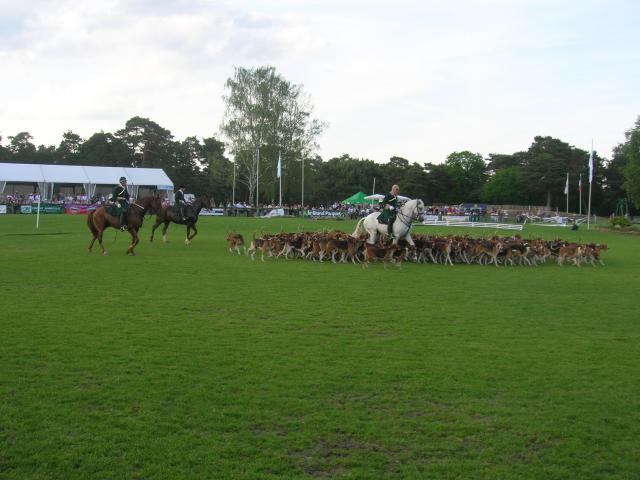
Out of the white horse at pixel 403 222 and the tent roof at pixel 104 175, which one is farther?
the tent roof at pixel 104 175

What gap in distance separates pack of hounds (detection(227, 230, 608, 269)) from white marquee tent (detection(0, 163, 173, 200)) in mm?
40910

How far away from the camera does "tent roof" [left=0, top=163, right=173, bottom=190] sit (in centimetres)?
5934

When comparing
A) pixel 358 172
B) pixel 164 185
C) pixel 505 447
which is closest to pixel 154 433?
pixel 505 447

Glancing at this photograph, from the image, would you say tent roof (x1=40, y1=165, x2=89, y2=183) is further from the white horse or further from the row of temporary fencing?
the white horse

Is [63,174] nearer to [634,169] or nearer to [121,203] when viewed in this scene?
[121,203]

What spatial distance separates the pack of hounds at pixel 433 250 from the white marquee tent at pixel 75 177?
40.9 m

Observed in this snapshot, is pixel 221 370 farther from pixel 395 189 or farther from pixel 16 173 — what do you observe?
pixel 16 173

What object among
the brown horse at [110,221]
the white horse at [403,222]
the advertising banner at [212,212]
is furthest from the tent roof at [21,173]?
the white horse at [403,222]

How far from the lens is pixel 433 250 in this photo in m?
21.4

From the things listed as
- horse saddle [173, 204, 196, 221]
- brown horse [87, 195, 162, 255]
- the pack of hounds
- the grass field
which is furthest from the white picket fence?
the grass field

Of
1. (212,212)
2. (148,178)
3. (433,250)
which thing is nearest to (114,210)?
(433,250)

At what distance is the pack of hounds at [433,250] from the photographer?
20.8m

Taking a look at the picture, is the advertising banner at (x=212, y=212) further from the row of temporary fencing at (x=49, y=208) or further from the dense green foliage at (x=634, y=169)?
the dense green foliage at (x=634, y=169)

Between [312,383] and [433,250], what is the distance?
1489cm
